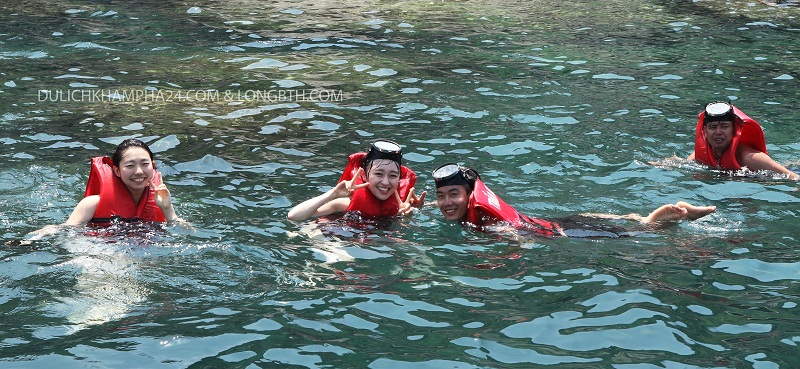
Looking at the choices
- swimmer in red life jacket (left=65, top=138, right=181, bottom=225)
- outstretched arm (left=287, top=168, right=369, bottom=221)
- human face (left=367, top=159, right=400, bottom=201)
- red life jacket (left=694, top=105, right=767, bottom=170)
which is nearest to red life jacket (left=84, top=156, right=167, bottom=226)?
swimmer in red life jacket (left=65, top=138, right=181, bottom=225)

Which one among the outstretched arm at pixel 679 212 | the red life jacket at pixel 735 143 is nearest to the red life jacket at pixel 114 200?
the outstretched arm at pixel 679 212

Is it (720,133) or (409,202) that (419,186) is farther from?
(720,133)

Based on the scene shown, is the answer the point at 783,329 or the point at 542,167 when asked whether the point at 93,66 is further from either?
the point at 783,329

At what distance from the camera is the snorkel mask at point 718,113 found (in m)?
10.6

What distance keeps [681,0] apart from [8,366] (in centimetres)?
1876

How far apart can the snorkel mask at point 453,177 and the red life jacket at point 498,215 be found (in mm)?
92

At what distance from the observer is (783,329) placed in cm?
630

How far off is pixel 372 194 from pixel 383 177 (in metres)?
0.25

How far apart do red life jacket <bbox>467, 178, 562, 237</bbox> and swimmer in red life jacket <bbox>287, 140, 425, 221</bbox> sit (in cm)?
65

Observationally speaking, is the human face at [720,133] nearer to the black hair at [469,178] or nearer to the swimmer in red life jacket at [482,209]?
the swimmer in red life jacket at [482,209]

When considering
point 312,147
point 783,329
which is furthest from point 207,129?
point 783,329

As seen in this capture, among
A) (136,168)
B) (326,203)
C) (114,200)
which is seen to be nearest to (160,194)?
(136,168)

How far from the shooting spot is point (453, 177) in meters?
8.64

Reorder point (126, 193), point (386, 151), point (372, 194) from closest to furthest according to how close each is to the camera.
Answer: point (126, 193), point (386, 151), point (372, 194)
